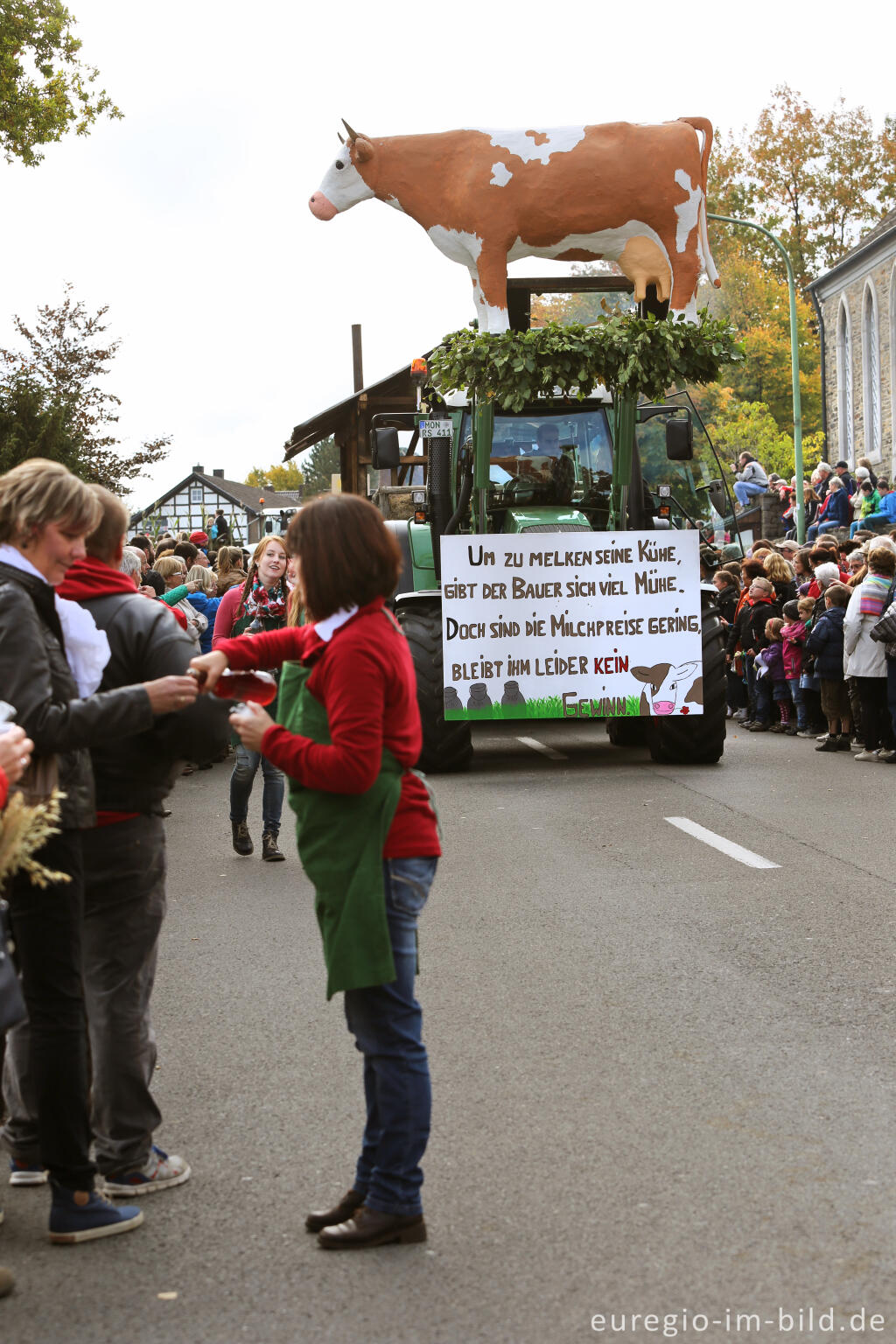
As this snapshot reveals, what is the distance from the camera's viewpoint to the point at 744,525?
3500 centimetres

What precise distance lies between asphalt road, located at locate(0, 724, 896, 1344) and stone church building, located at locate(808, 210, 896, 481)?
37.3 m

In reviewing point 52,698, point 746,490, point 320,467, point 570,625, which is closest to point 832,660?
point 570,625

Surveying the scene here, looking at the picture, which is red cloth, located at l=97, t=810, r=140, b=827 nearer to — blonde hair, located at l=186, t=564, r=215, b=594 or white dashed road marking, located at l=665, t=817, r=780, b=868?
white dashed road marking, located at l=665, t=817, r=780, b=868

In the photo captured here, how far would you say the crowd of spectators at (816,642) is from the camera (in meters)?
14.1

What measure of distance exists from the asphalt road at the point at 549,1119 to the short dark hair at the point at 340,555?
153 centimetres

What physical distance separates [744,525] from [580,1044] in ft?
100

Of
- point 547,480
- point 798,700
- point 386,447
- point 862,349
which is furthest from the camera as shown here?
point 862,349

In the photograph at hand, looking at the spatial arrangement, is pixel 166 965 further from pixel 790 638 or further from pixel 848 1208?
pixel 790 638

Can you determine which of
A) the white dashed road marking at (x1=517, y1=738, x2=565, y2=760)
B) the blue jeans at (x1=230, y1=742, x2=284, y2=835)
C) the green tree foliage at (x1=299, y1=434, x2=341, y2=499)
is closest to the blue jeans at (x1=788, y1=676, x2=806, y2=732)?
the white dashed road marking at (x1=517, y1=738, x2=565, y2=760)

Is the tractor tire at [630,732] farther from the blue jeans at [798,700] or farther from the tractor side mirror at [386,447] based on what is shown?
the tractor side mirror at [386,447]

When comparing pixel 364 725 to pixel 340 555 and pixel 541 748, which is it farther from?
pixel 541 748

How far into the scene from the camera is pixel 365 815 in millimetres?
3713

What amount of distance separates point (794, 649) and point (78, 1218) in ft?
44.2

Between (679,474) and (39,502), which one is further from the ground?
(679,474)
